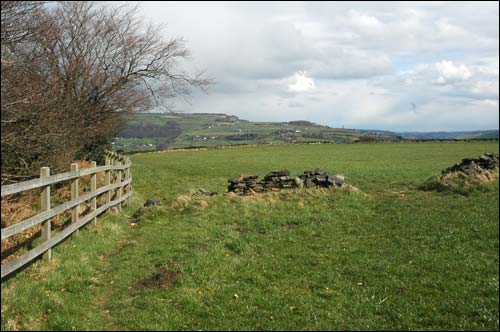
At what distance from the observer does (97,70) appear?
22484mm

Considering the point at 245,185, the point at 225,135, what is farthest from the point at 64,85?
the point at 225,135

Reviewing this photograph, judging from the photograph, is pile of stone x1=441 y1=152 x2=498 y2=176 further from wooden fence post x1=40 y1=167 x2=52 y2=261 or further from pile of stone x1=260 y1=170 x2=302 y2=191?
wooden fence post x1=40 y1=167 x2=52 y2=261

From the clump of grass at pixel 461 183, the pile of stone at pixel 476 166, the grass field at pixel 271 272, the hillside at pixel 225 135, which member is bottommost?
the grass field at pixel 271 272

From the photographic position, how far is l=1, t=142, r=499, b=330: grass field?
20.5 ft

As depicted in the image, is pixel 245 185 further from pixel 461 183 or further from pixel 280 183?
pixel 461 183

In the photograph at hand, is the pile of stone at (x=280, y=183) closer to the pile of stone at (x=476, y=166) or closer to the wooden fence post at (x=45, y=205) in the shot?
the pile of stone at (x=476, y=166)

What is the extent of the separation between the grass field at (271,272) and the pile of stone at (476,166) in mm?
5237

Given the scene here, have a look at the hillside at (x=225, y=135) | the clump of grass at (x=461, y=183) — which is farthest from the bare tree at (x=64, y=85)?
the hillside at (x=225, y=135)

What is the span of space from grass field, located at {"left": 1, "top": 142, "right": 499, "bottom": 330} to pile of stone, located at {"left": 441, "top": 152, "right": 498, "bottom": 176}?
A: 5237 mm

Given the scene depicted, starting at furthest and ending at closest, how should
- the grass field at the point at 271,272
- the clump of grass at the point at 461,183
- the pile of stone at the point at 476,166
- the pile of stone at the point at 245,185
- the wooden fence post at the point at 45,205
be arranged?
the pile of stone at the point at 476,166
the pile of stone at the point at 245,185
the clump of grass at the point at 461,183
the wooden fence post at the point at 45,205
the grass field at the point at 271,272

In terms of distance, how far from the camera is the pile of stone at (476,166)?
782 inches

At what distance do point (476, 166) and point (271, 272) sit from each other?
52.0 feet

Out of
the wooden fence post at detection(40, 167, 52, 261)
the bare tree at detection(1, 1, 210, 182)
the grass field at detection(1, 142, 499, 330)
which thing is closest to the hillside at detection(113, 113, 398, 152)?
the bare tree at detection(1, 1, 210, 182)

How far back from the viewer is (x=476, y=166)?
805 inches
